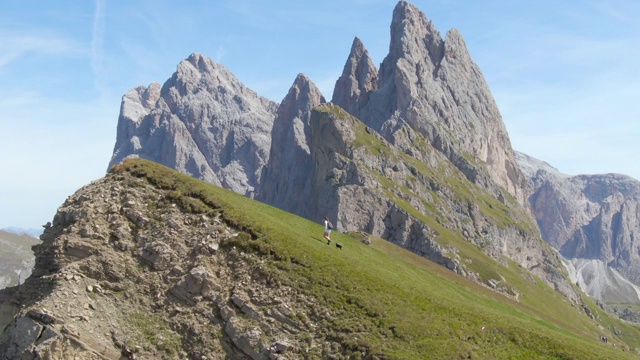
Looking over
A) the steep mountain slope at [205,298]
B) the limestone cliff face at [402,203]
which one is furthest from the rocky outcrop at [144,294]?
the limestone cliff face at [402,203]

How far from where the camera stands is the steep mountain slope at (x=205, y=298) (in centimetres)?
3556

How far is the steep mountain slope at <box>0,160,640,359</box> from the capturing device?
3556 cm

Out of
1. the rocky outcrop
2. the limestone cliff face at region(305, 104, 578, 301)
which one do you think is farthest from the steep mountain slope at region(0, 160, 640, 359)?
the limestone cliff face at region(305, 104, 578, 301)

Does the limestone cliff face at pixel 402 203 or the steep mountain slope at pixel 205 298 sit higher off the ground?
the limestone cliff face at pixel 402 203

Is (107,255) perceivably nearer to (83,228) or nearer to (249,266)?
(83,228)

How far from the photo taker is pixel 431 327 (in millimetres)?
38531

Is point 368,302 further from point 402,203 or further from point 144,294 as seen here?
point 402,203

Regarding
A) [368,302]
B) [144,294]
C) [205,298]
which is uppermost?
[368,302]

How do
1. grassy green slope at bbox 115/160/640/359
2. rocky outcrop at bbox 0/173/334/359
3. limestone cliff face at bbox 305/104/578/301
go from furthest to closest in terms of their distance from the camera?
limestone cliff face at bbox 305/104/578/301
grassy green slope at bbox 115/160/640/359
rocky outcrop at bbox 0/173/334/359

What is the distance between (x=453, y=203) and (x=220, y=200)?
142773mm

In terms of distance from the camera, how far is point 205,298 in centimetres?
3881

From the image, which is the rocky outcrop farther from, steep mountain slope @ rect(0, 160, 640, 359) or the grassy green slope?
the grassy green slope

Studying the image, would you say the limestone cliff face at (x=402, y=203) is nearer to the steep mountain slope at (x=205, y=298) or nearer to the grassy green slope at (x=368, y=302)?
the grassy green slope at (x=368, y=302)

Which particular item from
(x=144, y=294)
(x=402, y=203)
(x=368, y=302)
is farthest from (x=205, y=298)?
(x=402, y=203)
